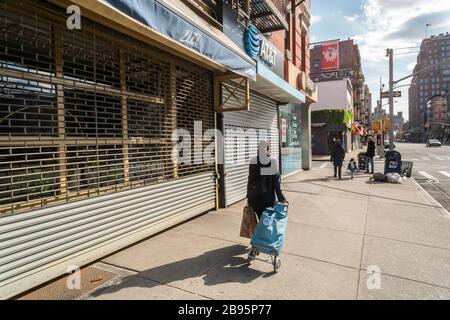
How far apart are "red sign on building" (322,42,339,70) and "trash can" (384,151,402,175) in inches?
1417

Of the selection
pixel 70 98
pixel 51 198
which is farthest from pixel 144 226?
pixel 70 98

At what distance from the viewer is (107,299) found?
3.29m

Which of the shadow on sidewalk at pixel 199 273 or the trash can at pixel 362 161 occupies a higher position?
the trash can at pixel 362 161

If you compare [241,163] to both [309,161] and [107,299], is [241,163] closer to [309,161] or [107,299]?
[107,299]

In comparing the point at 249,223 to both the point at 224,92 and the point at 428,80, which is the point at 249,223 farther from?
the point at 428,80

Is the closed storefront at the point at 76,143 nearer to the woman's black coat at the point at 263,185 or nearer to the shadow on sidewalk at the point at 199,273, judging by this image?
the shadow on sidewalk at the point at 199,273

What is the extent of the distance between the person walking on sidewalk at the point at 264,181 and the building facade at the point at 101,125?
1.95 m

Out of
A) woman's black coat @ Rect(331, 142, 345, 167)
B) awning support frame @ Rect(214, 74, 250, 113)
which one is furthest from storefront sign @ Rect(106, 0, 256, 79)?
woman's black coat @ Rect(331, 142, 345, 167)

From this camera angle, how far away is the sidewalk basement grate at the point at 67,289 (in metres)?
3.38

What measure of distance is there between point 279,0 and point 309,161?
8982 mm

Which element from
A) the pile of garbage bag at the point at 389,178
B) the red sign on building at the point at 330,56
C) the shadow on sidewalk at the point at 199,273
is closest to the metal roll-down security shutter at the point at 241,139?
the shadow on sidewalk at the point at 199,273

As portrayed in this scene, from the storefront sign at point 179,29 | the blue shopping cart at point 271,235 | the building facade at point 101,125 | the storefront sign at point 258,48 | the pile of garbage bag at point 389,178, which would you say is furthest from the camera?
the pile of garbage bag at point 389,178

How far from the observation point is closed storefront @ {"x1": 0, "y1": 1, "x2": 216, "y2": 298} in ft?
11.4

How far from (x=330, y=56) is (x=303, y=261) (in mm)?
46850
